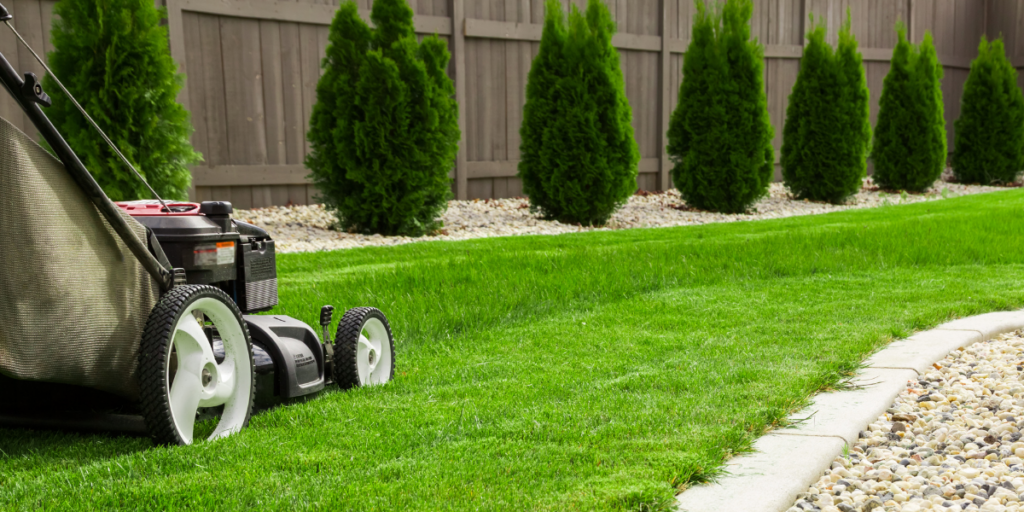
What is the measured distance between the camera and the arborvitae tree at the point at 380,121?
8180 millimetres

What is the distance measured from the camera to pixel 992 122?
15.9 meters

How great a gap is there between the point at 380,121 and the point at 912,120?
9770 millimetres

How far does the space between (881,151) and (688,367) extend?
1246 cm

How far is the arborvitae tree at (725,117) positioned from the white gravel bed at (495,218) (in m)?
0.30

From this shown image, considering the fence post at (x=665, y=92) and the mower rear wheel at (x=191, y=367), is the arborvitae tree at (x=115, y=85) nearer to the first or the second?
the mower rear wheel at (x=191, y=367)

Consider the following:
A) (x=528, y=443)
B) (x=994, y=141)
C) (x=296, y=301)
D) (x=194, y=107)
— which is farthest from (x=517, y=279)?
(x=994, y=141)

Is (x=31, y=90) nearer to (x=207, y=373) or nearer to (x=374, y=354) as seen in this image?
(x=207, y=373)

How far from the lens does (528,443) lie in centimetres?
258

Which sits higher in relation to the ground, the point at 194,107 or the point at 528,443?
the point at 194,107

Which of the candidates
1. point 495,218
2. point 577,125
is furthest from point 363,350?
point 577,125

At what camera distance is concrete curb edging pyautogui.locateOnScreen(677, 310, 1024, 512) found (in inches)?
87.4

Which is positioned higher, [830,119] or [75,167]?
[830,119]

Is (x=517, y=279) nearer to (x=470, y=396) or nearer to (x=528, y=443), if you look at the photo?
(x=470, y=396)

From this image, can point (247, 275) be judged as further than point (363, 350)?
No
